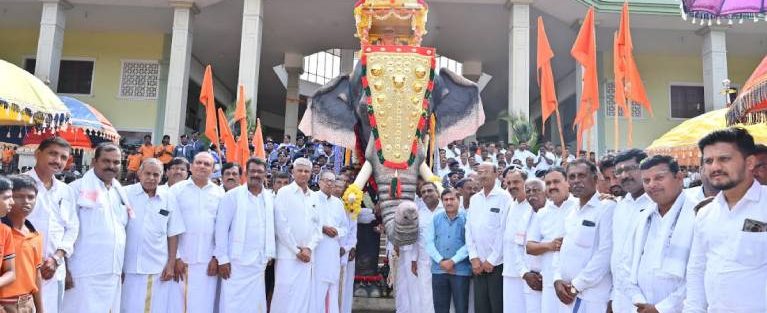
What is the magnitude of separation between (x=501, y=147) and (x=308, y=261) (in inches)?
340

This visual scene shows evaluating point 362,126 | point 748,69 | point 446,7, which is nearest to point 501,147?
point 446,7

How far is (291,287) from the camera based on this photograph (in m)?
4.46

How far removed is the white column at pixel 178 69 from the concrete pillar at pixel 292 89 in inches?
199

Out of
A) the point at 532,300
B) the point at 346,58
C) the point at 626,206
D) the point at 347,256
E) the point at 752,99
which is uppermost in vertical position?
the point at 346,58

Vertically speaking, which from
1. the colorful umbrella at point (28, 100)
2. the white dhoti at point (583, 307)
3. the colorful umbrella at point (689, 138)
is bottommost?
the white dhoti at point (583, 307)

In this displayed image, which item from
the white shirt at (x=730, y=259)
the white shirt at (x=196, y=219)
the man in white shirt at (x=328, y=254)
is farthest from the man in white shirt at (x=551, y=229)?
the white shirt at (x=196, y=219)

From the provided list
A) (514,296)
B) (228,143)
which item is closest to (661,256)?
(514,296)

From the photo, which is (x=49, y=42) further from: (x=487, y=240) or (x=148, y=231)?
(x=487, y=240)

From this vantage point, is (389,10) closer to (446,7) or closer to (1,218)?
(1,218)

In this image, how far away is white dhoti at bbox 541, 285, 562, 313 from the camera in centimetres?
360

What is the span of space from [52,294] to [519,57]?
11495 mm

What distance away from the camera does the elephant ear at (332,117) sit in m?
6.02

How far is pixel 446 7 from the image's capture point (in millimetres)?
14445

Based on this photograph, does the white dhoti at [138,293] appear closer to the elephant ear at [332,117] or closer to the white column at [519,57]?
the elephant ear at [332,117]
